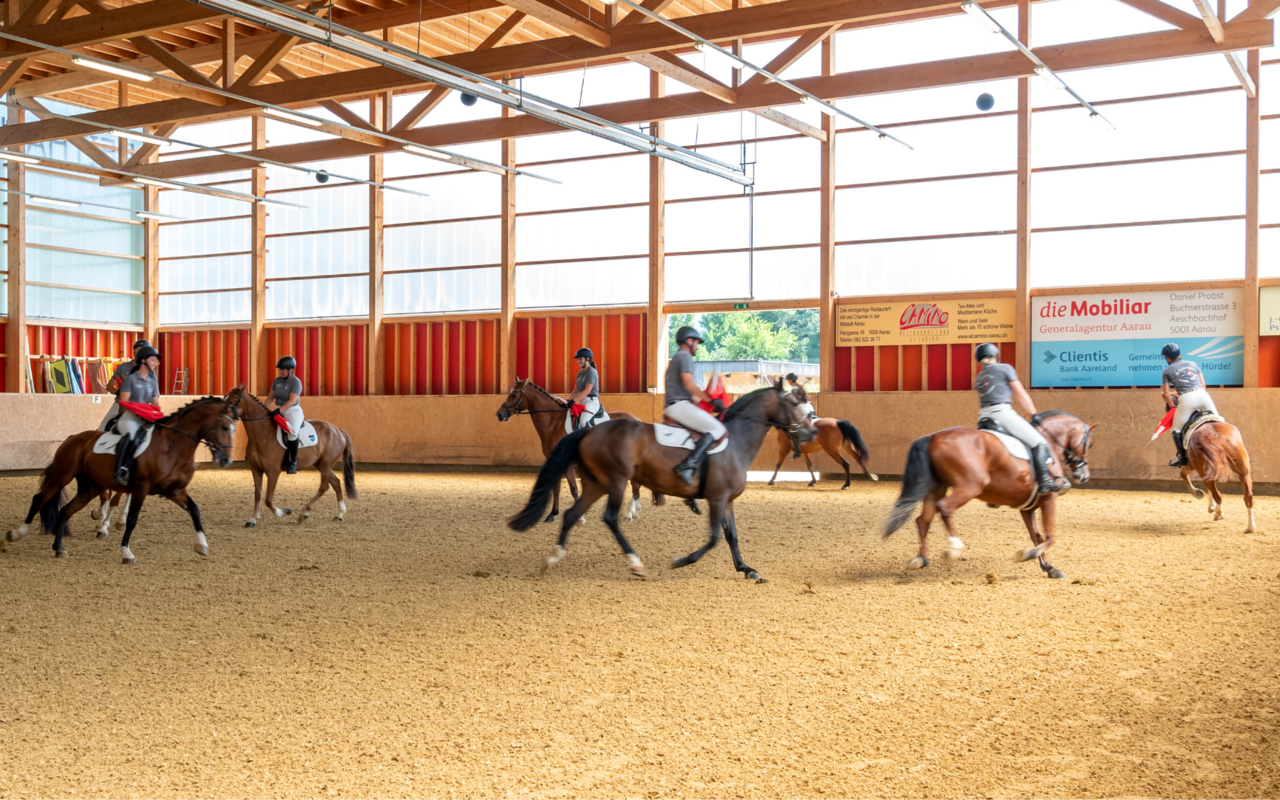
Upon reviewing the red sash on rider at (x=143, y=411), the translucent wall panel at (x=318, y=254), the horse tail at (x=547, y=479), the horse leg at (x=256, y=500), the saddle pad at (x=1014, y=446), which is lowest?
the horse leg at (x=256, y=500)

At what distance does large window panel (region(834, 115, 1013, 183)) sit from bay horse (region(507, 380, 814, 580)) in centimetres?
1079

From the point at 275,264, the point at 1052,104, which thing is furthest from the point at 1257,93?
the point at 275,264

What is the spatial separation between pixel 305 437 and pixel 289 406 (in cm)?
43

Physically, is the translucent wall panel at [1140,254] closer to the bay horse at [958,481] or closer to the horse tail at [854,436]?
the horse tail at [854,436]

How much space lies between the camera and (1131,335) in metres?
15.8

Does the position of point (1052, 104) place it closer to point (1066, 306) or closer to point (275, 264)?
point (1066, 306)

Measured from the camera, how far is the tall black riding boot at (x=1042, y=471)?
295 inches

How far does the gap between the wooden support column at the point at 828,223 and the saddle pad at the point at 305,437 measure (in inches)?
370

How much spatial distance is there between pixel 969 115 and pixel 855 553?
10.8 m

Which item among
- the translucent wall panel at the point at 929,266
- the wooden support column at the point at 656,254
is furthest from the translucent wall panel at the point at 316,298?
the translucent wall panel at the point at 929,266

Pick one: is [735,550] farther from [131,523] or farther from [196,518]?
[131,523]

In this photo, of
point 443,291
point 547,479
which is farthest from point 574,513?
point 443,291

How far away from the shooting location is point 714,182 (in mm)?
18844

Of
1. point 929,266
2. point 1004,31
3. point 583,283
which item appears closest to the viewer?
point 1004,31
